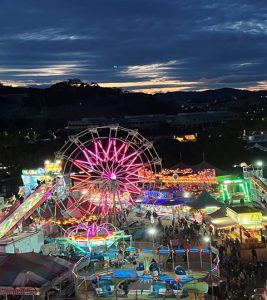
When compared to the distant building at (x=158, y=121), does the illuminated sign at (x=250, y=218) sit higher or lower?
lower

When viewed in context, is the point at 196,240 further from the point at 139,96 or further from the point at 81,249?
the point at 139,96

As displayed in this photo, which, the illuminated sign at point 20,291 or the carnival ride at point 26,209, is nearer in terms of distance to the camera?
the illuminated sign at point 20,291

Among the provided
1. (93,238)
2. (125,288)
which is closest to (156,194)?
(93,238)

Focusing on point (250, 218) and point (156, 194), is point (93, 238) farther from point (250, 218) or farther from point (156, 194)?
point (156, 194)

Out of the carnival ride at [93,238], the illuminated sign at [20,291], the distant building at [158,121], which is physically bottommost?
the illuminated sign at [20,291]

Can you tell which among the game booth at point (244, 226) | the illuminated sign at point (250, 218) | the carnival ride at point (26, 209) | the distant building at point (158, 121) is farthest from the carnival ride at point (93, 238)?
the distant building at point (158, 121)

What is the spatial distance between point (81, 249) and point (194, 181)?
13.2 m

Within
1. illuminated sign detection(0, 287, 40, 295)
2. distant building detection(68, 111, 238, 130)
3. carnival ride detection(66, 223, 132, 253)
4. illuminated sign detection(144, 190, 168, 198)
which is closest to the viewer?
illuminated sign detection(0, 287, 40, 295)

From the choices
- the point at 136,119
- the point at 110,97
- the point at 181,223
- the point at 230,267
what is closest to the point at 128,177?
the point at 181,223

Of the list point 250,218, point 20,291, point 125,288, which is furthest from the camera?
point 250,218

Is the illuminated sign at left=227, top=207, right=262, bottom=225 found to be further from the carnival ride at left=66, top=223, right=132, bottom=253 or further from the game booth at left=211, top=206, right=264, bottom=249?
the carnival ride at left=66, top=223, right=132, bottom=253

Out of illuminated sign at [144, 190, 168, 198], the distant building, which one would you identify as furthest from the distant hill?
illuminated sign at [144, 190, 168, 198]

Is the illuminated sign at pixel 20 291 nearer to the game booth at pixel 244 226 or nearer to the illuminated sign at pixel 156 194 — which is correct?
the game booth at pixel 244 226

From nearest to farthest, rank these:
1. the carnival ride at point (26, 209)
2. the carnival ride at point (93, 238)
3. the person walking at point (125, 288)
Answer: the person walking at point (125, 288)
the carnival ride at point (26, 209)
the carnival ride at point (93, 238)
